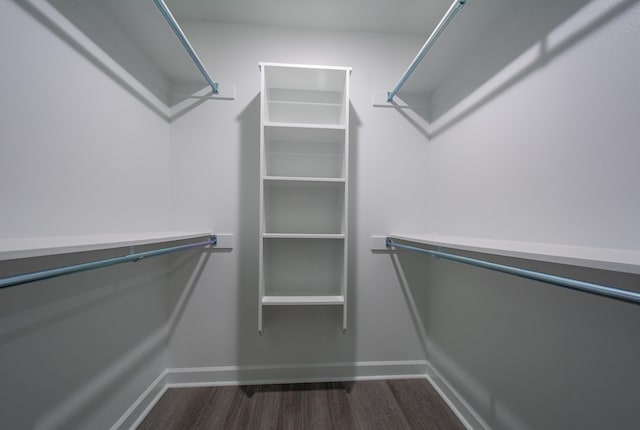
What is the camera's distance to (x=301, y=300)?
1.30 metres

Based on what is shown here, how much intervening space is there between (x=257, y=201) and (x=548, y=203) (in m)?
1.44

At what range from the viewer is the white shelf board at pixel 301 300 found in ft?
4.18

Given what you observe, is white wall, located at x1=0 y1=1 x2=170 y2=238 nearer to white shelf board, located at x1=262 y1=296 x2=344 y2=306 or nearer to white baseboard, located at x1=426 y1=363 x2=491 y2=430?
white shelf board, located at x1=262 y1=296 x2=344 y2=306

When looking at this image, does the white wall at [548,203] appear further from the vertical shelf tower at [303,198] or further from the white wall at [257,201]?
the vertical shelf tower at [303,198]

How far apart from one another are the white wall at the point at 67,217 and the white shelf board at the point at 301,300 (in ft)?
2.30

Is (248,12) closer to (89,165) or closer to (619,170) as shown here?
(89,165)

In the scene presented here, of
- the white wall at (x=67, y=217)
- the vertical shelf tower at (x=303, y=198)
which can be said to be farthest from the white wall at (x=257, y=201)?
the white wall at (x=67, y=217)

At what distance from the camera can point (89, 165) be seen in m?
0.94

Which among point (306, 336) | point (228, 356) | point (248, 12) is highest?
point (248, 12)

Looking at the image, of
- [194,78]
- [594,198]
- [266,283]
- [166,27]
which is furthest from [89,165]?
[594,198]

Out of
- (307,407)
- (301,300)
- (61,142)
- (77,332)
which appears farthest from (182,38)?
(307,407)

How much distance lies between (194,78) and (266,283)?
56.2 inches

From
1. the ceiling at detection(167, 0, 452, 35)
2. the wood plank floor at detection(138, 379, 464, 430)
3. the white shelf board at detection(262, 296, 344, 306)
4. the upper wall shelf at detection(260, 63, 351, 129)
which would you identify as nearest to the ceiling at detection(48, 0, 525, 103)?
the ceiling at detection(167, 0, 452, 35)

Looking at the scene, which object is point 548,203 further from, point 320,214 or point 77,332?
point 77,332
